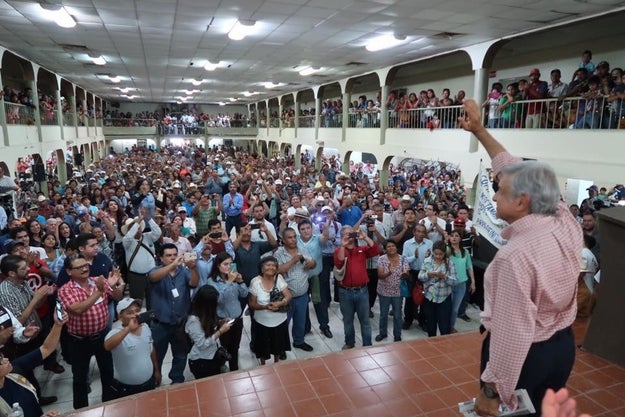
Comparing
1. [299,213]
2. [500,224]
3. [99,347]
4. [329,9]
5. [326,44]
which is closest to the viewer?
[99,347]

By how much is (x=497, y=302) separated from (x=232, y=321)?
3.09m

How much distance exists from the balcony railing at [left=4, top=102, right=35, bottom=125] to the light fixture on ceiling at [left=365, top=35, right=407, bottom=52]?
959cm

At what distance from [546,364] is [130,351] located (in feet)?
10.5

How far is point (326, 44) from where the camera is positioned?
1027cm

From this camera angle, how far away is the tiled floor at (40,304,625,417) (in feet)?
10.5

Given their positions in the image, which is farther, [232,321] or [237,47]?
[237,47]

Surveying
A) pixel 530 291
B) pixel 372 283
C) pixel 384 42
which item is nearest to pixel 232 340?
pixel 372 283

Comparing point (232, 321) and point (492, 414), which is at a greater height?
point (492, 414)

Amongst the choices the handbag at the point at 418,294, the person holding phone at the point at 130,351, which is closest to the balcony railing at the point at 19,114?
the person holding phone at the point at 130,351

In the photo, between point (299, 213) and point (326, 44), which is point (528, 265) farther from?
point (326, 44)

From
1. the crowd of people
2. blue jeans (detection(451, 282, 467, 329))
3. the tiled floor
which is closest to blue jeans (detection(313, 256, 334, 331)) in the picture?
the crowd of people

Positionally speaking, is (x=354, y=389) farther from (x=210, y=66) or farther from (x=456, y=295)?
(x=210, y=66)

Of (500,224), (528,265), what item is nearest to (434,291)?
(500,224)

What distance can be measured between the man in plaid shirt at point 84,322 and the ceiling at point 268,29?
5.05 meters
